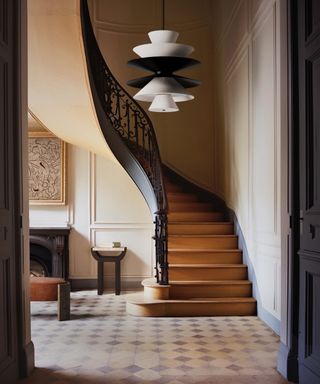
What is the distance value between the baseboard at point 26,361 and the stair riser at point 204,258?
3.57 m

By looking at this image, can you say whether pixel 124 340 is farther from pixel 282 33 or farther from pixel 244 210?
pixel 282 33

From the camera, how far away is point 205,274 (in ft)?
24.5

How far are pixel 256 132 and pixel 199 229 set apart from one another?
7.10 ft

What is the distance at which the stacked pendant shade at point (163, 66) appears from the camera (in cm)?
558

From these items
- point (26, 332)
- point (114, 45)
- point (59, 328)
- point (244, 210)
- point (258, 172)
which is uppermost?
point (114, 45)

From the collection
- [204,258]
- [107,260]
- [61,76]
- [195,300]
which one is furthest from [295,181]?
[107,260]

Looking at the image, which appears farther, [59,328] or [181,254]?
[181,254]

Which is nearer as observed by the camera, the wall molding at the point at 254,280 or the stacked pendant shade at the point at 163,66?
the stacked pendant shade at the point at 163,66

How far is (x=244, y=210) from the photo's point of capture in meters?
7.61

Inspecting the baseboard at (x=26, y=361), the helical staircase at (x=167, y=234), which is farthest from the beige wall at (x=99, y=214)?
the baseboard at (x=26, y=361)

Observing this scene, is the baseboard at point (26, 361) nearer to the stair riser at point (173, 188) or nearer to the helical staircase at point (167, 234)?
the helical staircase at point (167, 234)

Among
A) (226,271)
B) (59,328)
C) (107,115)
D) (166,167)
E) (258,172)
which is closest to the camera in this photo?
(59,328)

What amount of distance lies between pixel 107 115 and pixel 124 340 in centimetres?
353

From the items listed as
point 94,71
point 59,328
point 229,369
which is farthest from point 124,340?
point 94,71
